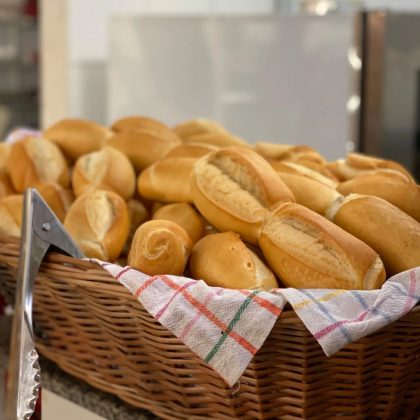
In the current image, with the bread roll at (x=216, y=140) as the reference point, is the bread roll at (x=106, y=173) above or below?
below

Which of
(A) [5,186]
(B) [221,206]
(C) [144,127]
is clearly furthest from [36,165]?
(B) [221,206]

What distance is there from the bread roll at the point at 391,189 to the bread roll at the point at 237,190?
9 cm

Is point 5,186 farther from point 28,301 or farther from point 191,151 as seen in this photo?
point 28,301

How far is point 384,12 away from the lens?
2043mm

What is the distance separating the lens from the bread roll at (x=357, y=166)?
0.90 meters

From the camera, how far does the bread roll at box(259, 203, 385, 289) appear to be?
66 cm

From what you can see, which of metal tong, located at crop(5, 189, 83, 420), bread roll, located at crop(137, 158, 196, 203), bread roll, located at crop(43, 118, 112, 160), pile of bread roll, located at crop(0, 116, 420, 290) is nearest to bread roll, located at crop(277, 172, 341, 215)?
pile of bread roll, located at crop(0, 116, 420, 290)

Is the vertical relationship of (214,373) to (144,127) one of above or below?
below

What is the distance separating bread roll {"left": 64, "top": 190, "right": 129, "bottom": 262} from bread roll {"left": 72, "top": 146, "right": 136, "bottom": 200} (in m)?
0.05

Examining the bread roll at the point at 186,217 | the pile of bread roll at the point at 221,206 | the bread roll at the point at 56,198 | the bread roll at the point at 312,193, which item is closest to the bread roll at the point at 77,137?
the pile of bread roll at the point at 221,206

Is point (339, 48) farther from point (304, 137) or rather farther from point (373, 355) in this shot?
point (373, 355)

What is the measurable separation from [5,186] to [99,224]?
0.24 m

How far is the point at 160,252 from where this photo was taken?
0.71 meters

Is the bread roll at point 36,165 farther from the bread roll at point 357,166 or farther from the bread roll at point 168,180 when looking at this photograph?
the bread roll at point 357,166
